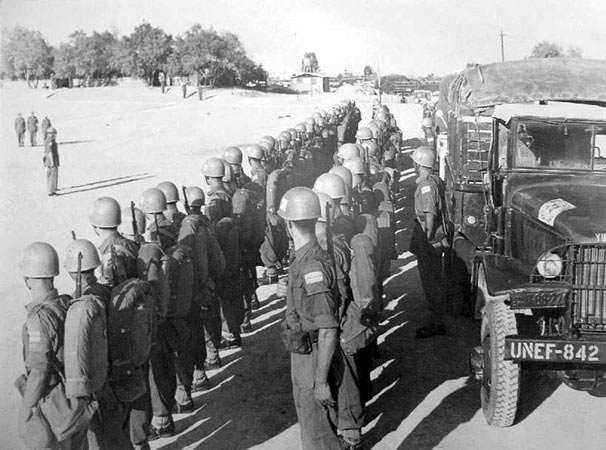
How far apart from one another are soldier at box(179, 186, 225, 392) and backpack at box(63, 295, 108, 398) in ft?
6.47

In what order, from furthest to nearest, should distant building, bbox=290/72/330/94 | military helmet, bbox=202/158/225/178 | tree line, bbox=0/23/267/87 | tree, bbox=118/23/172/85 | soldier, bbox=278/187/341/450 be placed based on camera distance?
distant building, bbox=290/72/330/94 → tree, bbox=118/23/172/85 → tree line, bbox=0/23/267/87 → military helmet, bbox=202/158/225/178 → soldier, bbox=278/187/341/450

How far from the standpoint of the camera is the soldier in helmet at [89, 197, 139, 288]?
16.5ft

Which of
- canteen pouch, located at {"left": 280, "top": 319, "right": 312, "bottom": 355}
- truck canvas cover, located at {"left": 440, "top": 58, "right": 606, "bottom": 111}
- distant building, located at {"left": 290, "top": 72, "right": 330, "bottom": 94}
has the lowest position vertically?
canteen pouch, located at {"left": 280, "top": 319, "right": 312, "bottom": 355}

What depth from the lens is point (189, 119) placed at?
44.9 meters

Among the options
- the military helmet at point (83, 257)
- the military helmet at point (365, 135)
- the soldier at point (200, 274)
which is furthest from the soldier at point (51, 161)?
the military helmet at point (83, 257)

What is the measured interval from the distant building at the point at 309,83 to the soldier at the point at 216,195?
67.6m

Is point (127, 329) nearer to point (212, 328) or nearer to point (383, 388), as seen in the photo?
point (212, 328)

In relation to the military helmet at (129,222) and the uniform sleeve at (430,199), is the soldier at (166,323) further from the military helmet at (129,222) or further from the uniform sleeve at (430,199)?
the uniform sleeve at (430,199)

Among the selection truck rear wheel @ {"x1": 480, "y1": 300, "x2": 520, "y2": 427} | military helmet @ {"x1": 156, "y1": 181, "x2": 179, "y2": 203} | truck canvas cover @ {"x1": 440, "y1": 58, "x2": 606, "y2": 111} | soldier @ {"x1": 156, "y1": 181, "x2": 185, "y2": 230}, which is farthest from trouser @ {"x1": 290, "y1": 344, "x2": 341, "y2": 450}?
truck canvas cover @ {"x1": 440, "y1": 58, "x2": 606, "y2": 111}

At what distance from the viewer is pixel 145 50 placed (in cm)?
6775

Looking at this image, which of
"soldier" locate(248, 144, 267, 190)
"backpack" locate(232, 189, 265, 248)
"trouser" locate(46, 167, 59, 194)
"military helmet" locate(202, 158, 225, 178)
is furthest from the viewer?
"trouser" locate(46, 167, 59, 194)

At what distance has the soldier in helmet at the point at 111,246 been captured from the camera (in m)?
5.02

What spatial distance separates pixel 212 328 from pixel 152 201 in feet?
5.03

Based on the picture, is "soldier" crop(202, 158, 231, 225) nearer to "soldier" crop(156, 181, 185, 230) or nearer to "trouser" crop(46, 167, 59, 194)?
"soldier" crop(156, 181, 185, 230)
